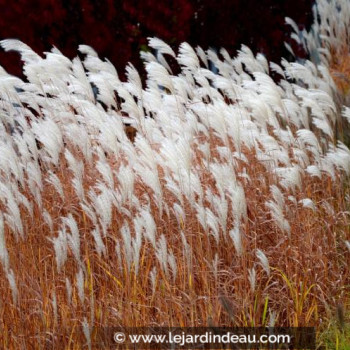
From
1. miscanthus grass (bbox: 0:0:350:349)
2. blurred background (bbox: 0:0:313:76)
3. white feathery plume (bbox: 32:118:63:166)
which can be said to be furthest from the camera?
blurred background (bbox: 0:0:313:76)

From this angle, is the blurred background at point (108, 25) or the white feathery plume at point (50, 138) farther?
the blurred background at point (108, 25)

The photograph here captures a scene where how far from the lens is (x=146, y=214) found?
3461 mm

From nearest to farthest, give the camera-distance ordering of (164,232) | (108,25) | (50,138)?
(50,138) < (164,232) < (108,25)

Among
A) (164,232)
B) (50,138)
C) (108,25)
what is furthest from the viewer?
(108,25)

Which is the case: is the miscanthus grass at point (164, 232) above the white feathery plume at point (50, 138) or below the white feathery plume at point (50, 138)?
below

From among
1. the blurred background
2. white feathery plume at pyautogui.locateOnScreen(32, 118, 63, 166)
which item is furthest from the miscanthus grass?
the blurred background

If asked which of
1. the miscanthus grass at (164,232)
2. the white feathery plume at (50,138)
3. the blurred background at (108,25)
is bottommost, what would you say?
the miscanthus grass at (164,232)

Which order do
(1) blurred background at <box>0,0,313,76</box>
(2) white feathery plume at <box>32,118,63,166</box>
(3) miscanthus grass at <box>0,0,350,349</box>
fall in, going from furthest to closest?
(1) blurred background at <box>0,0,313,76</box>, (2) white feathery plume at <box>32,118,63,166</box>, (3) miscanthus grass at <box>0,0,350,349</box>

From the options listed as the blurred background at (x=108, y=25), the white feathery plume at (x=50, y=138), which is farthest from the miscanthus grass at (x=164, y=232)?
the blurred background at (x=108, y=25)

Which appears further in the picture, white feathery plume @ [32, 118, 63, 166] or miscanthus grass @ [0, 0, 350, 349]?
white feathery plume @ [32, 118, 63, 166]

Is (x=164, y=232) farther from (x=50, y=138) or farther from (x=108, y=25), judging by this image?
(x=108, y=25)

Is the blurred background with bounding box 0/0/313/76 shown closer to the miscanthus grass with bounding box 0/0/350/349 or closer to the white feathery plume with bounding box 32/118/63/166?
the miscanthus grass with bounding box 0/0/350/349

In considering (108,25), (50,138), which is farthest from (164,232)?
(108,25)

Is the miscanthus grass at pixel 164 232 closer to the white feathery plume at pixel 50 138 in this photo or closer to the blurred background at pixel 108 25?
the white feathery plume at pixel 50 138
